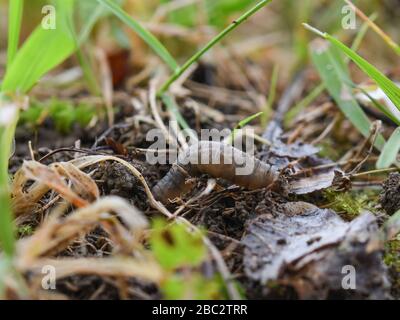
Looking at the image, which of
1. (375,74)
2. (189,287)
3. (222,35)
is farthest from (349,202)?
(189,287)

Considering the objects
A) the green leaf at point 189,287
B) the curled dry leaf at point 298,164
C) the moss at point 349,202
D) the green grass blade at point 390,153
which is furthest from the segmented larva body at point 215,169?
the green leaf at point 189,287

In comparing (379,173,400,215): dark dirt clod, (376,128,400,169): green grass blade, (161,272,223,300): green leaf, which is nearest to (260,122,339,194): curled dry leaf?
(379,173,400,215): dark dirt clod

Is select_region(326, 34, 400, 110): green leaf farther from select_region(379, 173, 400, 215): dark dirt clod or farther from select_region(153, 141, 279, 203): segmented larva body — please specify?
select_region(153, 141, 279, 203): segmented larva body

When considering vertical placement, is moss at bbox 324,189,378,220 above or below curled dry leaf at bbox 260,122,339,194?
below

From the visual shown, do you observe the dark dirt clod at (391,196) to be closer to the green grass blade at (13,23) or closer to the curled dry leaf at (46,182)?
the curled dry leaf at (46,182)

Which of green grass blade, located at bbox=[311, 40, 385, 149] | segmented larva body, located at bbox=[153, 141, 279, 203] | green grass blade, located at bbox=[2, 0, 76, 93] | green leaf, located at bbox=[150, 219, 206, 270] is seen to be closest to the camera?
green leaf, located at bbox=[150, 219, 206, 270]
